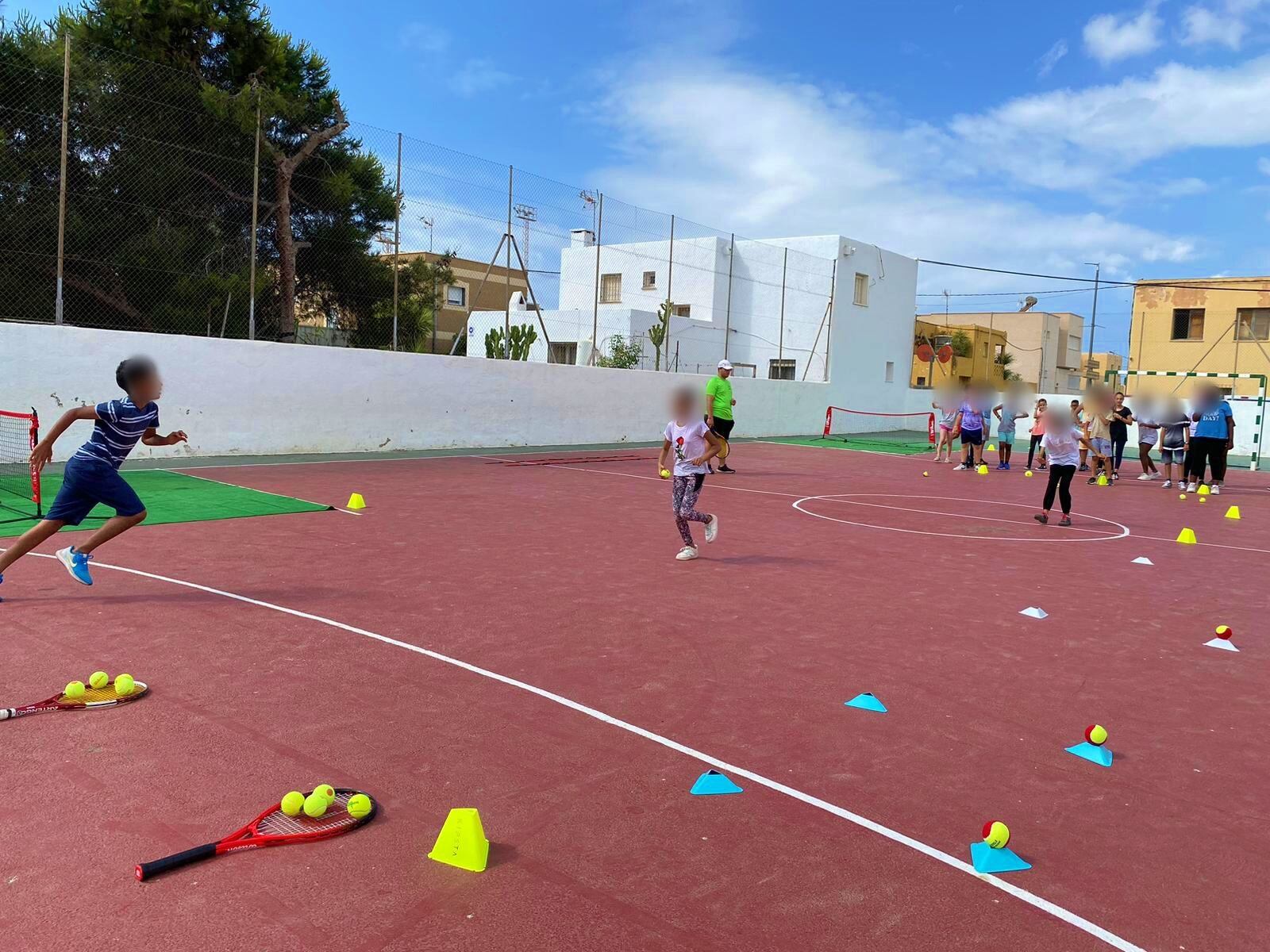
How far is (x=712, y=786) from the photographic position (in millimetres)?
4000

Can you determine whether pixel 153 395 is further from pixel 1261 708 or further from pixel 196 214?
pixel 196 214

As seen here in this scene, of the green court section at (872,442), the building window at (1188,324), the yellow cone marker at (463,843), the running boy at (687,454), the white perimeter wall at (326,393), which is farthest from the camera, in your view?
the building window at (1188,324)

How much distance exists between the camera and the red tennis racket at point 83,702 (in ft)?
14.6

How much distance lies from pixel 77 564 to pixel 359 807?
430cm

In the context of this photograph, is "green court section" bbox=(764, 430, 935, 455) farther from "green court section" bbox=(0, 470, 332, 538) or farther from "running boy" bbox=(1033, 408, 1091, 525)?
"green court section" bbox=(0, 470, 332, 538)

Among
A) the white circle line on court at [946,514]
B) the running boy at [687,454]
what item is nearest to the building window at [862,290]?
the white circle line on court at [946,514]

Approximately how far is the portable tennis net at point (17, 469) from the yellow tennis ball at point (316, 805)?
23.1ft

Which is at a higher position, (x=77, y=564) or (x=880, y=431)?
(x=880, y=431)

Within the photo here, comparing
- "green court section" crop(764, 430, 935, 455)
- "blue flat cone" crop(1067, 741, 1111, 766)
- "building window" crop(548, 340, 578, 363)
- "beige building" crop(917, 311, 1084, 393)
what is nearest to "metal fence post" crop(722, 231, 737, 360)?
"green court section" crop(764, 430, 935, 455)

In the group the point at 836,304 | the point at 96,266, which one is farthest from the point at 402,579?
the point at 836,304

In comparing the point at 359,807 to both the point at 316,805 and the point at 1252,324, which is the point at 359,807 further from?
the point at 1252,324

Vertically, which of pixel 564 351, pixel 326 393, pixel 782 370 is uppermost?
pixel 564 351

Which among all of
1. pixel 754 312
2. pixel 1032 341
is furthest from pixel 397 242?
pixel 1032 341

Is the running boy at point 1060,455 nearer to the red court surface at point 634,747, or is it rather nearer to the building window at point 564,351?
the red court surface at point 634,747
